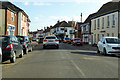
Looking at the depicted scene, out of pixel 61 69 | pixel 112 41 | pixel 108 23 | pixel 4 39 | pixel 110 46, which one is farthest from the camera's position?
pixel 108 23

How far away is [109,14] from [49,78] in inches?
989

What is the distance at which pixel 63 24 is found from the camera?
9238 cm

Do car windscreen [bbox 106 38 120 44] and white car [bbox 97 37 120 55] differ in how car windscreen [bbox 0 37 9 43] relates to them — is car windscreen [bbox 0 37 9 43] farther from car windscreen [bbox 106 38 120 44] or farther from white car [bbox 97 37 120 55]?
car windscreen [bbox 106 38 120 44]

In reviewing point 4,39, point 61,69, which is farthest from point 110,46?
point 4,39

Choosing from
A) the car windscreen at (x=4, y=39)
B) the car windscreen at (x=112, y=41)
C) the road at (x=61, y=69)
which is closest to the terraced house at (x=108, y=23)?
the car windscreen at (x=112, y=41)

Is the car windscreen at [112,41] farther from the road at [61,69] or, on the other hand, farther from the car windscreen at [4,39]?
the car windscreen at [4,39]

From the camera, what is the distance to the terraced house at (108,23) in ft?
87.3

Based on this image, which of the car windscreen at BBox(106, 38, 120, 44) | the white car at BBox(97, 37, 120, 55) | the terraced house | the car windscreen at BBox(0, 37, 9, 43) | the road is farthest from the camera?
the terraced house

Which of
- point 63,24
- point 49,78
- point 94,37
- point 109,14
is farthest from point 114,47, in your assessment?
point 63,24

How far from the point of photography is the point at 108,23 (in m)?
30.1

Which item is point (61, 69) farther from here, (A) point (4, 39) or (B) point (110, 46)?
(B) point (110, 46)

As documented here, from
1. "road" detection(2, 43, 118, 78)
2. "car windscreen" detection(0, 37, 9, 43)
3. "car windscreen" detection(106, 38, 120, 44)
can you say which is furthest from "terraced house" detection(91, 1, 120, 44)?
"car windscreen" detection(0, 37, 9, 43)

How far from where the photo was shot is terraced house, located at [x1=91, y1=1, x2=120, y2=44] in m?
26.6

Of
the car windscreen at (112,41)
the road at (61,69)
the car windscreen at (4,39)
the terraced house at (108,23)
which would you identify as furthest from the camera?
the terraced house at (108,23)
